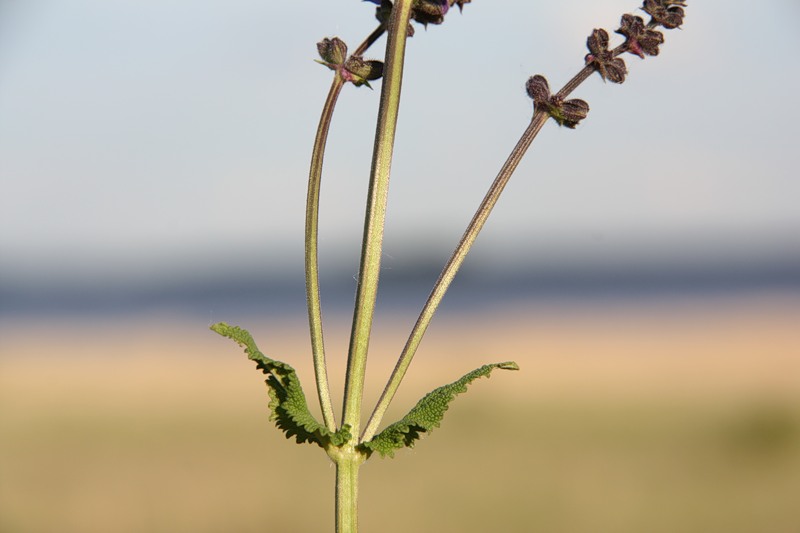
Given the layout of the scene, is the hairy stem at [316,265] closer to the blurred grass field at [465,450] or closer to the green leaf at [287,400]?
the green leaf at [287,400]

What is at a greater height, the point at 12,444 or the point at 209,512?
the point at 12,444

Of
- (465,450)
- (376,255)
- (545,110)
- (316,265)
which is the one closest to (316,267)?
(316,265)

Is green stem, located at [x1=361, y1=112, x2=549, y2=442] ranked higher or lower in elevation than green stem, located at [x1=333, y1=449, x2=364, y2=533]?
higher

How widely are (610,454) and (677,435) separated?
156cm

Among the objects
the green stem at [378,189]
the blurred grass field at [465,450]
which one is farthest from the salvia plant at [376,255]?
the blurred grass field at [465,450]

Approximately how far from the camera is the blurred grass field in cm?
1191

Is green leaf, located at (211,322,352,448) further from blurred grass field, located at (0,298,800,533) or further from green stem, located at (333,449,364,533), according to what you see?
blurred grass field, located at (0,298,800,533)

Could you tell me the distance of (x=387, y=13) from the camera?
2551 millimetres

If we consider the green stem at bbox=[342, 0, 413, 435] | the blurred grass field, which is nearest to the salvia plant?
the green stem at bbox=[342, 0, 413, 435]

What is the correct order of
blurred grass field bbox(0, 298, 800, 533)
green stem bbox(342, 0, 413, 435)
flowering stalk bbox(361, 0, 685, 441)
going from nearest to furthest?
green stem bbox(342, 0, 413, 435) < flowering stalk bbox(361, 0, 685, 441) < blurred grass field bbox(0, 298, 800, 533)

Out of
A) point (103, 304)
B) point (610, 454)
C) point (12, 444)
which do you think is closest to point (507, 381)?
point (610, 454)

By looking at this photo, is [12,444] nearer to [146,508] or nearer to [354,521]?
[146,508]

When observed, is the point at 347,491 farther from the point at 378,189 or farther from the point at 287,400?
the point at 378,189

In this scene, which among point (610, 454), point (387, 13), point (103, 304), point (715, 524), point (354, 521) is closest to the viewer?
point (354, 521)
